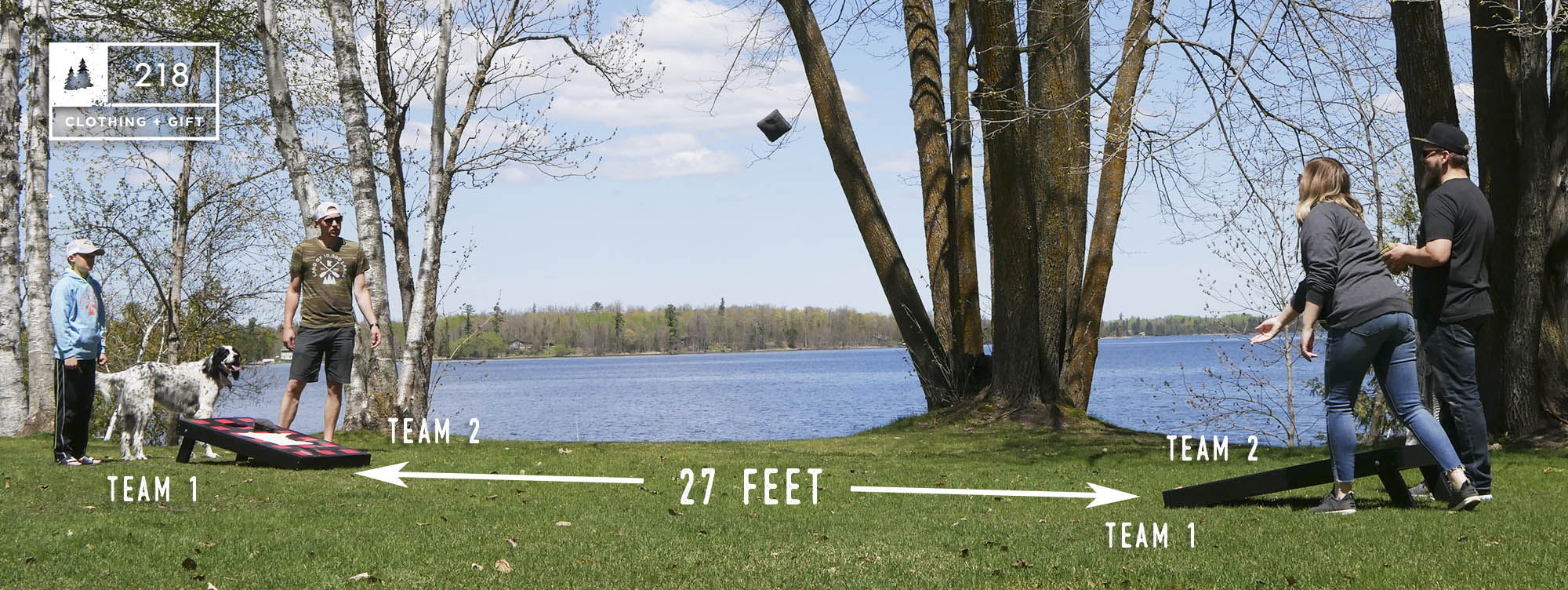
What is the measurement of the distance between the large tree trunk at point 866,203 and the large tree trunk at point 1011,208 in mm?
1494

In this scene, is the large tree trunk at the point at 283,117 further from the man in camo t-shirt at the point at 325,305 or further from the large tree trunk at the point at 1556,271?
the large tree trunk at the point at 1556,271

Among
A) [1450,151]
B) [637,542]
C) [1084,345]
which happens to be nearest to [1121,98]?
[1084,345]

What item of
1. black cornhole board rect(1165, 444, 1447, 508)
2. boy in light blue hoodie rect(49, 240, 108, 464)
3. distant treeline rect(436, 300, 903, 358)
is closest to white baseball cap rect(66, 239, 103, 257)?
boy in light blue hoodie rect(49, 240, 108, 464)

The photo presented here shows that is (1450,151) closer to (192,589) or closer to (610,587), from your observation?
(610,587)

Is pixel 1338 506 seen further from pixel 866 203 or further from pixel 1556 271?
pixel 866 203

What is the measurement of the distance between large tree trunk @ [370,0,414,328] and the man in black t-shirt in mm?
12640

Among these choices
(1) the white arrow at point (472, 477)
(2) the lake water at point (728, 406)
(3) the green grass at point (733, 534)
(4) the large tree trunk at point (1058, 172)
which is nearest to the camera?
(3) the green grass at point (733, 534)

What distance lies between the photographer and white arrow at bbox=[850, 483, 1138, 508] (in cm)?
813

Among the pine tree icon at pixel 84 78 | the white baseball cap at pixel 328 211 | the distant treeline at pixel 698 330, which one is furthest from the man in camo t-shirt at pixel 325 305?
the distant treeline at pixel 698 330

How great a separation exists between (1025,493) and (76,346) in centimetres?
760

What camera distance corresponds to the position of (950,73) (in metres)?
16.8

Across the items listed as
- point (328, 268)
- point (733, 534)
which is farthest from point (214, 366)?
point (733, 534)

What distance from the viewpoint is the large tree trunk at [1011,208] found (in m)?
14.9

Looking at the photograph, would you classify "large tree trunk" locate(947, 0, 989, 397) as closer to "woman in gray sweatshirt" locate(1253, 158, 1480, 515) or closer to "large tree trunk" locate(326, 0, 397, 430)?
"large tree trunk" locate(326, 0, 397, 430)
